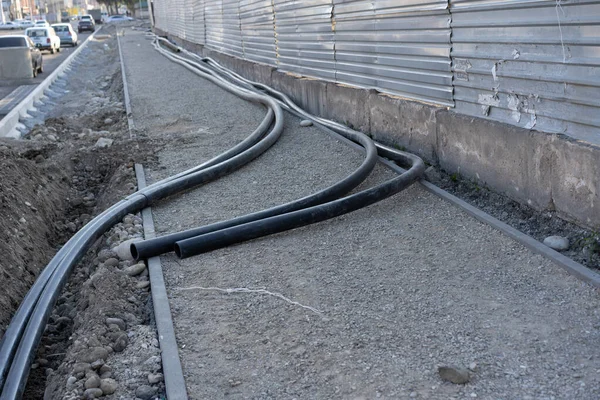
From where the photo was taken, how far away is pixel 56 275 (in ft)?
19.2

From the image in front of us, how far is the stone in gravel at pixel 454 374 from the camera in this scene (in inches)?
144

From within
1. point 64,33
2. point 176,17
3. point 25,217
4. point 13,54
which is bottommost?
point 25,217

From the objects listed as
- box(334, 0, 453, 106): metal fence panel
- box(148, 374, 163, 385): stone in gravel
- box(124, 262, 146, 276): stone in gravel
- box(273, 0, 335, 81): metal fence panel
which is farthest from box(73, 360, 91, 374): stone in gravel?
box(273, 0, 335, 81): metal fence panel

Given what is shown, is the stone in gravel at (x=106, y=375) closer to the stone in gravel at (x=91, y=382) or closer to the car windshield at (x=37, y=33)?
the stone in gravel at (x=91, y=382)

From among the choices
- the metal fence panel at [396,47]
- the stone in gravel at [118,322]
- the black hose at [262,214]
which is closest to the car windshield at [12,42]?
the metal fence panel at [396,47]

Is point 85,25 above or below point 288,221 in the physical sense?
above

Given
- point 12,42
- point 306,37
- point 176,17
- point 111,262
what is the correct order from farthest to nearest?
→ point 176,17
point 12,42
point 306,37
point 111,262

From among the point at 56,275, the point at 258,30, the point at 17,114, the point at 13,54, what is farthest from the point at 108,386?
the point at 13,54

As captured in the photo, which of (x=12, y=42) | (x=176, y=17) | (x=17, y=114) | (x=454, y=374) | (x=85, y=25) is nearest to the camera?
(x=454, y=374)

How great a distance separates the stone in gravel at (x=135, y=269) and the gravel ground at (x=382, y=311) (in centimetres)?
23

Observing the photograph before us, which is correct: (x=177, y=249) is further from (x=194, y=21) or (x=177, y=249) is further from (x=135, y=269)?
(x=194, y=21)

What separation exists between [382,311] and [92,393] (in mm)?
1856

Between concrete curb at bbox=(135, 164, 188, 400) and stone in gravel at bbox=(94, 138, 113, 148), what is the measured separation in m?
5.26

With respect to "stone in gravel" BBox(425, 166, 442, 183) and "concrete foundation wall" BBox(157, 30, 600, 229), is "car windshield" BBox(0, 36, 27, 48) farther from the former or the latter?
"stone in gravel" BBox(425, 166, 442, 183)
